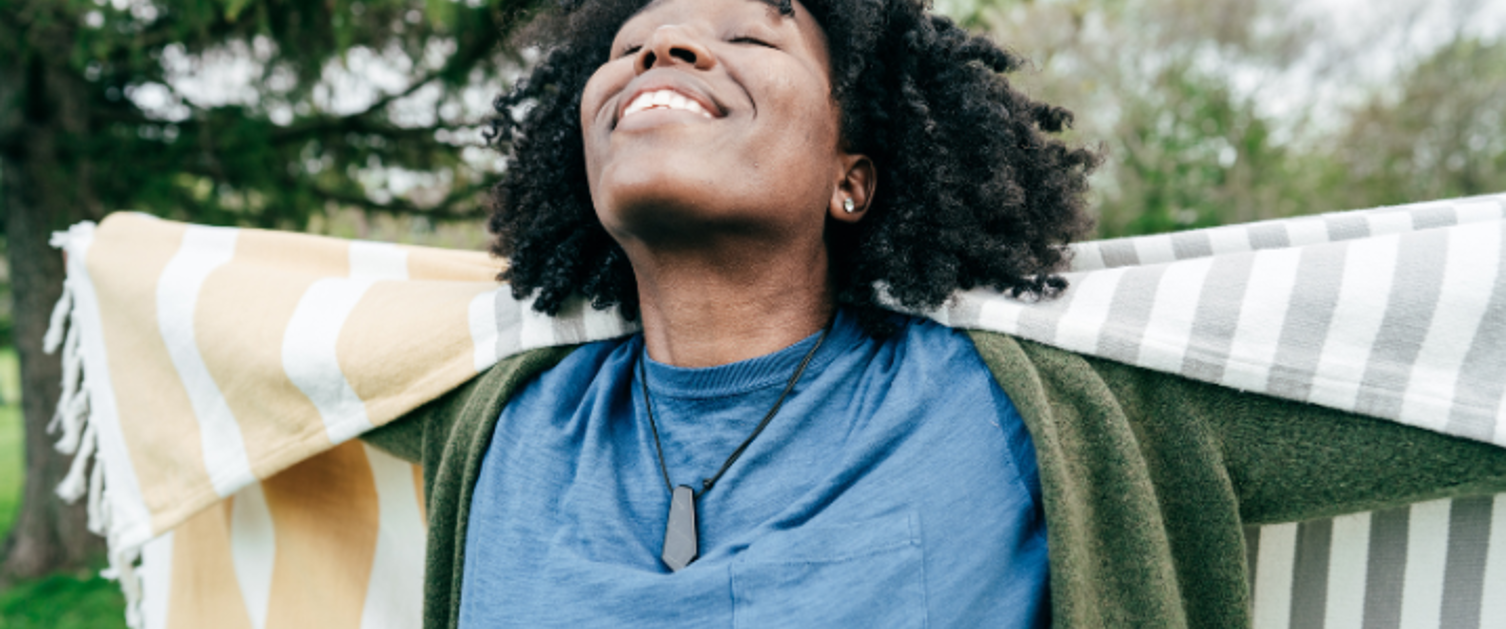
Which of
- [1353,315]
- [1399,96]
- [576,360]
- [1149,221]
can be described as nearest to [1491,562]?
[1353,315]

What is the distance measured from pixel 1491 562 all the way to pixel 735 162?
1.54m

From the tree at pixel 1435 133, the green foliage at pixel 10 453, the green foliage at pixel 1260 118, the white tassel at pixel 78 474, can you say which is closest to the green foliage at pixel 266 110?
the green foliage at pixel 10 453

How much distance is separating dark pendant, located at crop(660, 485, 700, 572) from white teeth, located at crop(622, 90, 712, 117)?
75 cm

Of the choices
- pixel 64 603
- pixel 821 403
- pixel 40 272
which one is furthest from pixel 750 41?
pixel 64 603

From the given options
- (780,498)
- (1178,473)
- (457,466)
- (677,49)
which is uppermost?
(677,49)

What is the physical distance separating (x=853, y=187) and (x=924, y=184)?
0.52 feet

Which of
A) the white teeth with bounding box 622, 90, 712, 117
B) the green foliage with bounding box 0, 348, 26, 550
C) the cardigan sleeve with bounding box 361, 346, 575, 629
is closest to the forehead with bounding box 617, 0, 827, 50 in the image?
the white teeth with bounding box 622, 90, 712, 117

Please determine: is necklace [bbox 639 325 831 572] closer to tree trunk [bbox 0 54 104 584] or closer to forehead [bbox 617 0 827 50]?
forehead [bbox 617 0 827 50]

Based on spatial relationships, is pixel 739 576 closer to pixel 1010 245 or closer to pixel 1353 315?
pixel 1010 245

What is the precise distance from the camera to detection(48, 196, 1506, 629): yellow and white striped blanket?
1.44 metres

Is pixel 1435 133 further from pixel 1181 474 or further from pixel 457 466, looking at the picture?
pixel 457 466

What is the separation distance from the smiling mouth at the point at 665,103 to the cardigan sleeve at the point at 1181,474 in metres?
0.76

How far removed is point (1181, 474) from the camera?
156 cm

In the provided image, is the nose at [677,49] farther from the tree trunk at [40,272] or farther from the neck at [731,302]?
the tree trunk at [40,272]
